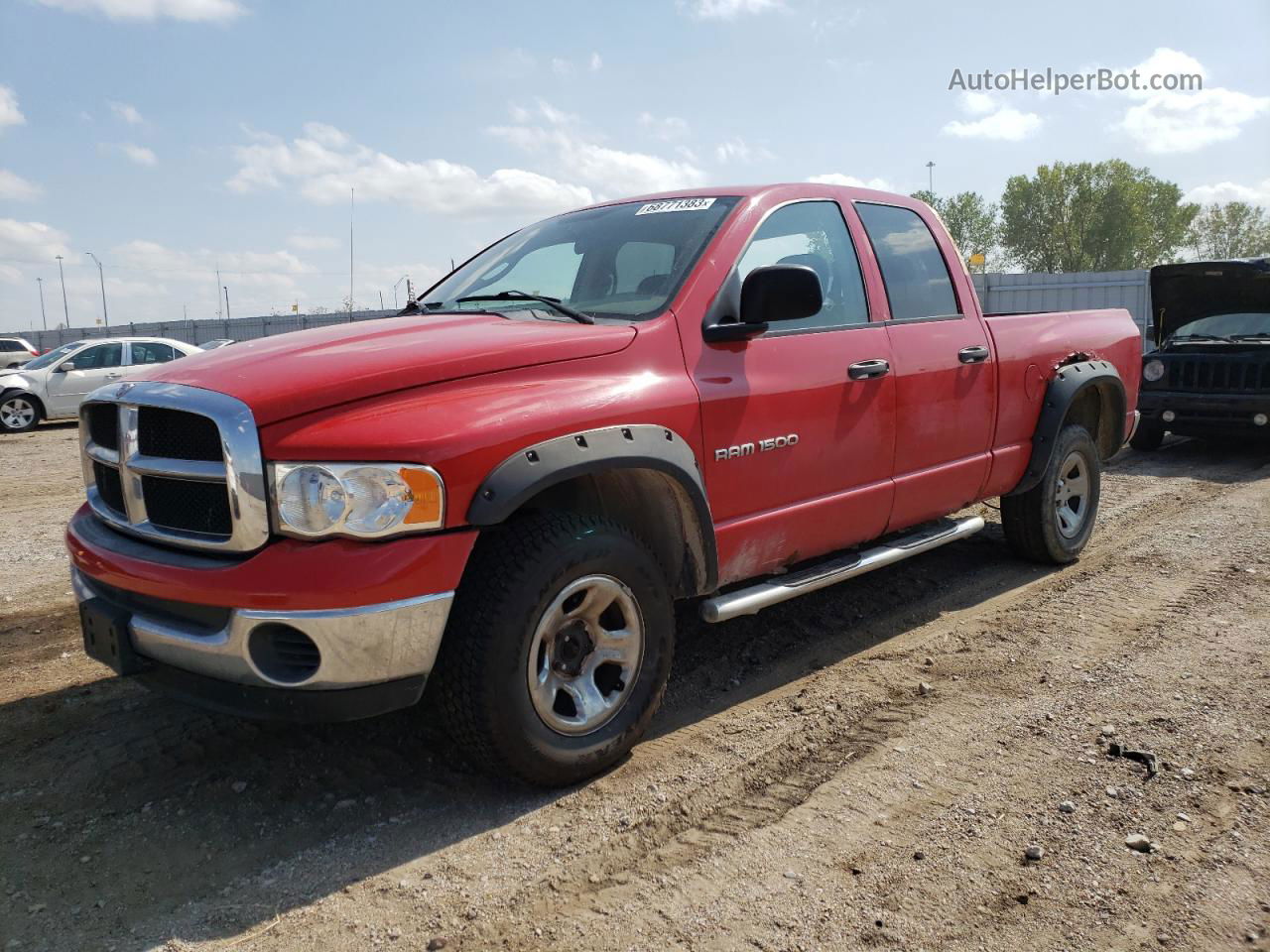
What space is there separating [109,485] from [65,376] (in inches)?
597

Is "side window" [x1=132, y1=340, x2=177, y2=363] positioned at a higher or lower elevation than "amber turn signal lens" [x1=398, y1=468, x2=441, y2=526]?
higher

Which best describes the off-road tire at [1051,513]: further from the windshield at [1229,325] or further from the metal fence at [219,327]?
the metal fence at [219,327]

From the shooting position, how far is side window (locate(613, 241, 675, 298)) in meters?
3.65

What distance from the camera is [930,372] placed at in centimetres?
441

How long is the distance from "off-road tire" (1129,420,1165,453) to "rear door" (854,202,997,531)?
6487mm

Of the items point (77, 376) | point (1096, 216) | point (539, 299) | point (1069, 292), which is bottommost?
point (539, 299)

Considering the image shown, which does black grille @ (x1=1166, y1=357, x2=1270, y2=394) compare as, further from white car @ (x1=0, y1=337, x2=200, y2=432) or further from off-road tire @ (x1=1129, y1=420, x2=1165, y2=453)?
white car @ (x1=0, y1=337, x2=200, y2=432)

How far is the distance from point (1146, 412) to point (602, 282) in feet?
27.6

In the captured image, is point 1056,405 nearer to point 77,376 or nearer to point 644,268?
point 644,268

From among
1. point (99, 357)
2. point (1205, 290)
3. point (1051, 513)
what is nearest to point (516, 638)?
point (1051, 513)

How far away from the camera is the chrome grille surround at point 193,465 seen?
263 centimetres

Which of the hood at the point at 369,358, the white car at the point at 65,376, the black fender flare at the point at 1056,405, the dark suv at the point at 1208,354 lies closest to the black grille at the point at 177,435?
the hood at the point at 369,358

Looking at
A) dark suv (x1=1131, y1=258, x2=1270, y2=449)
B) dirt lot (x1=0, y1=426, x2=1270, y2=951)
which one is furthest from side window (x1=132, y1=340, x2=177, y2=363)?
dark suv (x1=1131, y1=258, x2=1270, y2=449)

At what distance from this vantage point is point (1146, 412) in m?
10.1
